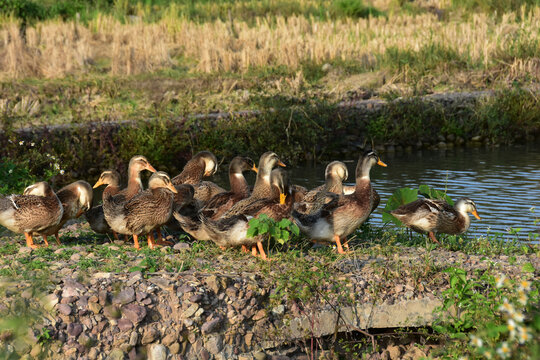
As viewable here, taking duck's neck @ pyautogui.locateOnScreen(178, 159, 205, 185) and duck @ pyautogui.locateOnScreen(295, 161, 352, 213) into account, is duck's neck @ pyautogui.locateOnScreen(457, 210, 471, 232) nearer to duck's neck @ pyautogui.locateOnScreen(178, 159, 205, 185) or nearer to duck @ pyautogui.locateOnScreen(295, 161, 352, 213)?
duck @ pyautogui.locateOnScreen(295, 161, 352, 213)

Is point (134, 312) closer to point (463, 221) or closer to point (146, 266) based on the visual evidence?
point (146, 266)

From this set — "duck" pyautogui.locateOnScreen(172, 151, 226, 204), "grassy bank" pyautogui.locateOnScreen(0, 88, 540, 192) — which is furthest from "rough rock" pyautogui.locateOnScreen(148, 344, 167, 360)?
"grassy bank" pyautogui.locateOnScreen(0, 88, 540, 192)

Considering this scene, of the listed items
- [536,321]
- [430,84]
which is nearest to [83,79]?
[430,84]

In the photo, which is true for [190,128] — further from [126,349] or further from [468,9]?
[468,9]

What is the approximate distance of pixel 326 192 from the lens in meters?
8.56

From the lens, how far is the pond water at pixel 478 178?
10719mm

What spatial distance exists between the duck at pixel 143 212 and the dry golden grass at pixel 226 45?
14.3 m

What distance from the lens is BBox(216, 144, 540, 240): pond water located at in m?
10.7

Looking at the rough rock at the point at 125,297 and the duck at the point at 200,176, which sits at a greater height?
the rough rock at the point at 125,297

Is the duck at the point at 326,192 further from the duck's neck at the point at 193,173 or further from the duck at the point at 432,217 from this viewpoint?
the duck's neck at the point at 193,173

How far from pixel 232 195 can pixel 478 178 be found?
729cm

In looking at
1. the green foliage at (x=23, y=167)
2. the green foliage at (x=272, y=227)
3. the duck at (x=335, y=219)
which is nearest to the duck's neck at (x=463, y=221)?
the duck at (x=335, y=219)

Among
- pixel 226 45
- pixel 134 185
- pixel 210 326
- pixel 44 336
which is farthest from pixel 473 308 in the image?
pixel 226 45

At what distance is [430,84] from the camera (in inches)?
838
